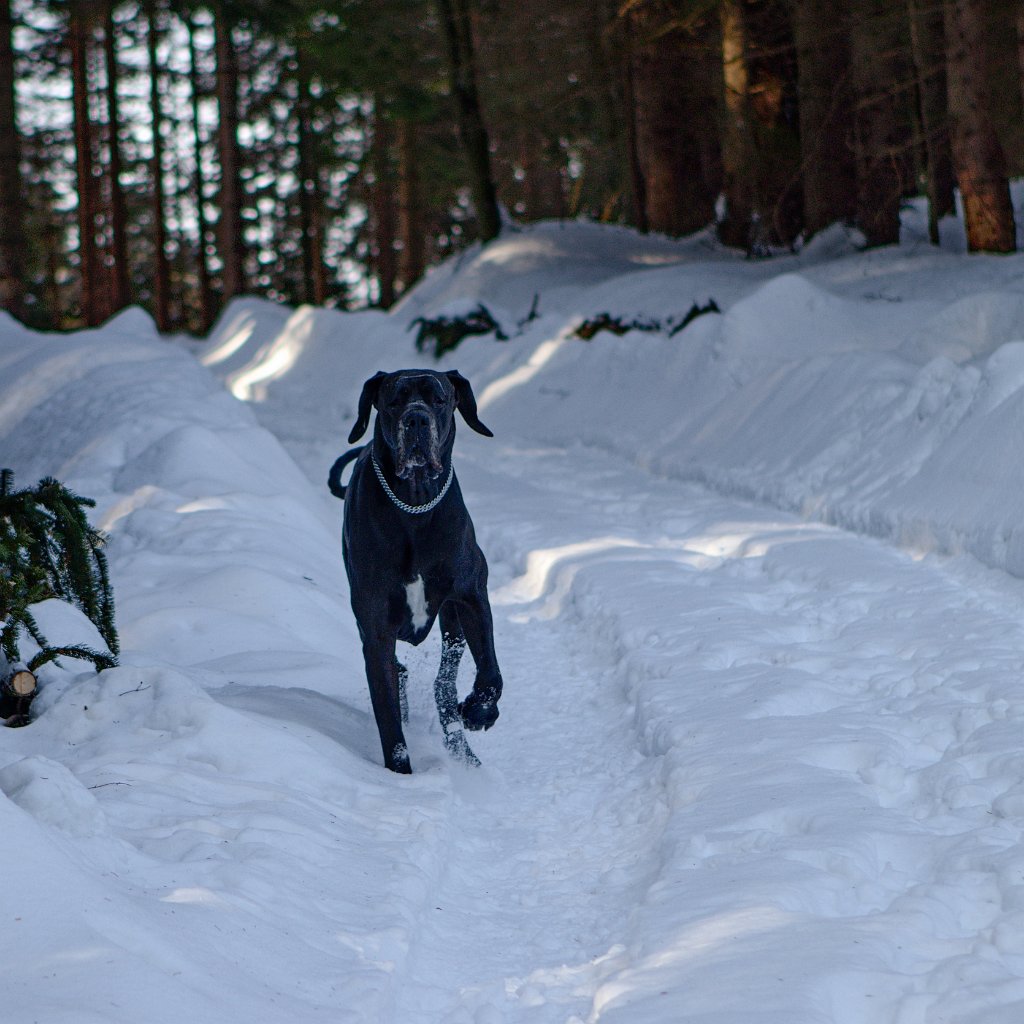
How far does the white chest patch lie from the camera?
194 inches

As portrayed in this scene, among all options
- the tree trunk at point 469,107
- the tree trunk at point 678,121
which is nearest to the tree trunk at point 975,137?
the tree trunk at point 678,121

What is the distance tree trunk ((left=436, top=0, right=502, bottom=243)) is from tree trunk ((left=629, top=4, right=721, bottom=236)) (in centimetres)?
314

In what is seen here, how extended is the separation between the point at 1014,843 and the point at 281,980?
6.80 feet

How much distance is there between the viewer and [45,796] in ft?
10.9

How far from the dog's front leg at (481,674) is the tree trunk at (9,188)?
1351cm

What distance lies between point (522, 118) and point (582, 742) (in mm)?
19912

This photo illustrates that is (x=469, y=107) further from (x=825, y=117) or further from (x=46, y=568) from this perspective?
(x=46, y=568)

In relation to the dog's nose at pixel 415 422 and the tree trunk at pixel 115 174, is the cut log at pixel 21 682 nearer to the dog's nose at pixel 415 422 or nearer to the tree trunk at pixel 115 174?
the dog's nose at pixel 415 422

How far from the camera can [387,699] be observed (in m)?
4.91

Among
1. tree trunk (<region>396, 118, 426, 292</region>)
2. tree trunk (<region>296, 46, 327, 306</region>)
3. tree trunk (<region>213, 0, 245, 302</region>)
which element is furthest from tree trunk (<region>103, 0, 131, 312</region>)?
tree trunk (<region>396, 118, 426, 292</region>)

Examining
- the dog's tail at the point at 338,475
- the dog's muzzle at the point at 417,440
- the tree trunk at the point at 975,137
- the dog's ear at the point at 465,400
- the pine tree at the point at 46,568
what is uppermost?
the tree trunk at the point at 975,137

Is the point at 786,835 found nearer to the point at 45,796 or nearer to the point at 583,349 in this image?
the point at 45,796

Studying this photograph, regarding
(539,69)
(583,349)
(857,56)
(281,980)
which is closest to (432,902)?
(281,980)

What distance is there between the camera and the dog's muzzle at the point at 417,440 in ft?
15.4
